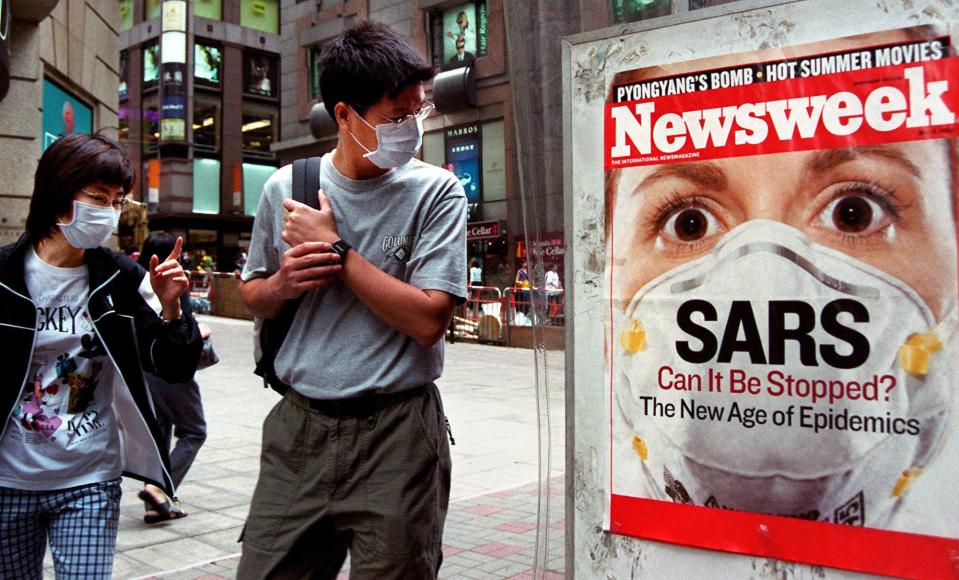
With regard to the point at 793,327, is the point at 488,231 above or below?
above

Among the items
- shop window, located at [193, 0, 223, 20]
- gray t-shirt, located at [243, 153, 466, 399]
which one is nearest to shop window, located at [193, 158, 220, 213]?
shop window, located at [193, 0, 223, 20]

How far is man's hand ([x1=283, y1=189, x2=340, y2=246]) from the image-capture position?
198 centimetres

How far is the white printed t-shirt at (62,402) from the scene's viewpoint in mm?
2363

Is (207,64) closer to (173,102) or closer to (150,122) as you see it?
(173,102)

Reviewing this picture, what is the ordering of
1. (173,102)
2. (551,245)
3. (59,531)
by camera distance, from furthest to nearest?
(173,102)
(59,531)
(551,245)

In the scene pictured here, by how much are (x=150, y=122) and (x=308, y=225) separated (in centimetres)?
4552

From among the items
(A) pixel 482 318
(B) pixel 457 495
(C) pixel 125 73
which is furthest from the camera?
(C) pixel 125 73

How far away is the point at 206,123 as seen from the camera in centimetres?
4428

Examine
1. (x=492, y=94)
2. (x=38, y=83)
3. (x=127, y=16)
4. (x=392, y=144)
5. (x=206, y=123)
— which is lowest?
(x=392, y=144)

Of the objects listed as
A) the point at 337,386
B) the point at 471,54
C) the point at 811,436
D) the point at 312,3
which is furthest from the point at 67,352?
the point at 312,3

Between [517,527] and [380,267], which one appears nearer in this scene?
[380,267]

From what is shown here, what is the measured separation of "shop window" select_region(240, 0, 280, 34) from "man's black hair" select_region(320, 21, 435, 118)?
45825 mm

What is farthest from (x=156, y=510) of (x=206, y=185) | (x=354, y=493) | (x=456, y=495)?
(x=206, y=185)

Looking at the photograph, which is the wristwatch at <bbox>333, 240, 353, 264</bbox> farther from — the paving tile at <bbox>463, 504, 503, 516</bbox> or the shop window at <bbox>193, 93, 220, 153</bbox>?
the shop window at <bbox>193, 93, 220, 153</bbox>
